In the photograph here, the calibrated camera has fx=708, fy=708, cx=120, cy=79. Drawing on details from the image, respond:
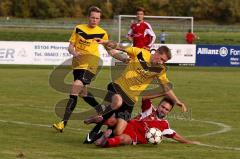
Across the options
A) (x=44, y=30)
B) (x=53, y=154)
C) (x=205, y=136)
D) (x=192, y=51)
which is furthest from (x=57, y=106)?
(x=44, y=30)

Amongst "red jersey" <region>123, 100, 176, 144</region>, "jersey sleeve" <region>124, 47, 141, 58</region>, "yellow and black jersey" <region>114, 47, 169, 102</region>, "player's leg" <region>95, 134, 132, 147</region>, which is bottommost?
"player's leg" <region>95, 134, 132, 147</region>

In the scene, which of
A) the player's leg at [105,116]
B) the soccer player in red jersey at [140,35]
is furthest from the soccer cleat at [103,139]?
the soccer player in red jersey at [140,35]

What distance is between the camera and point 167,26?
2064 inches

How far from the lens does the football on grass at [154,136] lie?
11.6m

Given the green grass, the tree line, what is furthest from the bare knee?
the tree line

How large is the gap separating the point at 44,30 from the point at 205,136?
2198 inches

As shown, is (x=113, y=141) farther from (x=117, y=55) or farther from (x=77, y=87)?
(x=77, y=87)

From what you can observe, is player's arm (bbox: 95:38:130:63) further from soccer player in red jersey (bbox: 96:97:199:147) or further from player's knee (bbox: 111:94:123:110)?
soccer player in red jersey (bbox: 96:97:199:147)

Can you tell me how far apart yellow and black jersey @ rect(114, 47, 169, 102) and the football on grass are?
2.35ft

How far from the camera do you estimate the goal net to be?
47.3m

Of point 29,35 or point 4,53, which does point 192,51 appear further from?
point 29,35

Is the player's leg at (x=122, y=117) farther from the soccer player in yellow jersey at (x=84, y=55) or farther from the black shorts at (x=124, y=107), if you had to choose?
the soccer player in yellow jersey at (x=84, y=55)

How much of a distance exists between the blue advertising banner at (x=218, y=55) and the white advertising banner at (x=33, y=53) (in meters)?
6.80

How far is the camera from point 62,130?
1349cm
